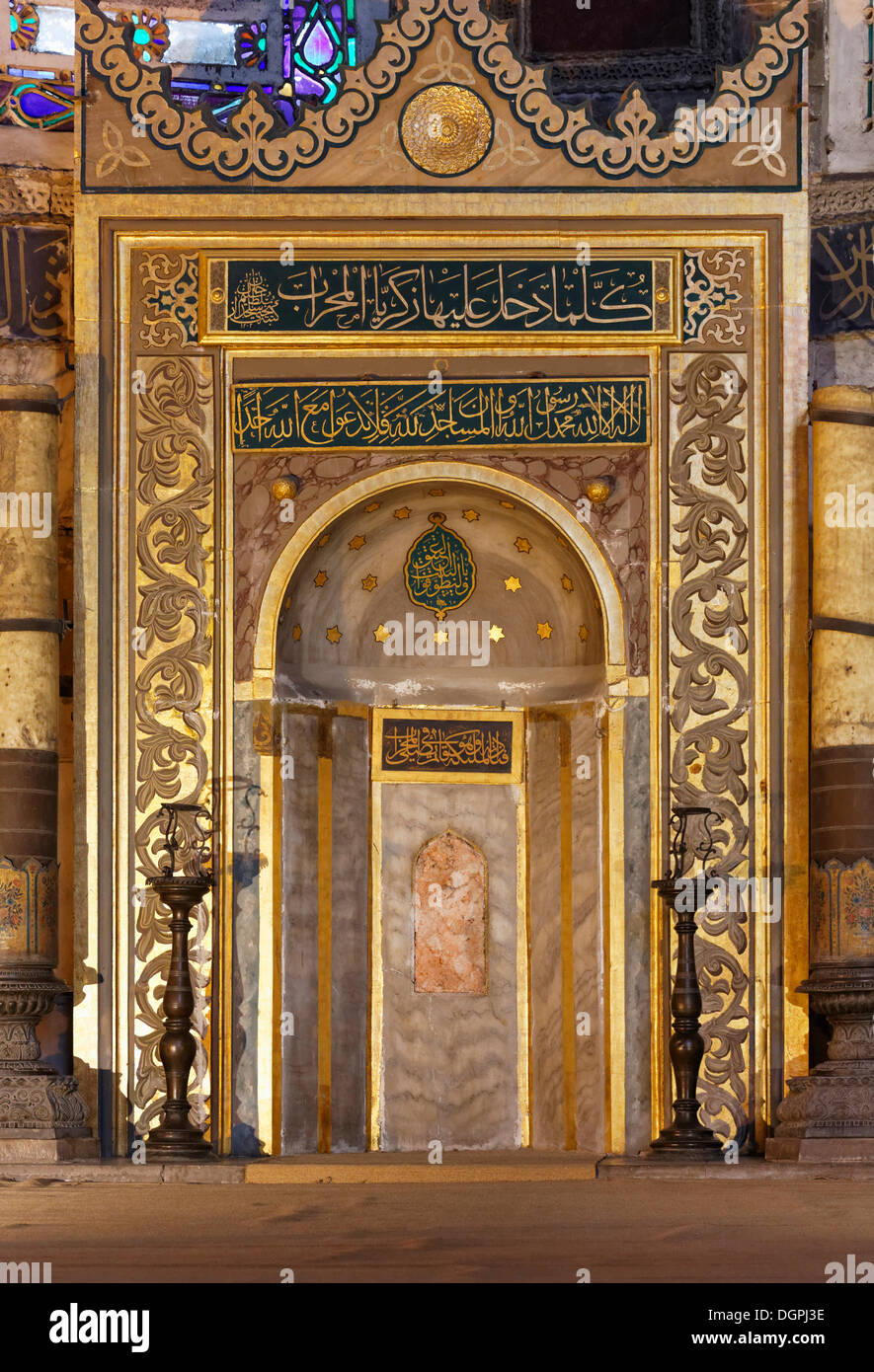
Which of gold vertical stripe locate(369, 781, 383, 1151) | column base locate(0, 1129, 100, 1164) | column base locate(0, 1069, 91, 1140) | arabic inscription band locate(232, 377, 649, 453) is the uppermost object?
arabic inscription band locate(232, 377, 649, 453)

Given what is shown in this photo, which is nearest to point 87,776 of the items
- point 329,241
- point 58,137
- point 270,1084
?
point 270,1084

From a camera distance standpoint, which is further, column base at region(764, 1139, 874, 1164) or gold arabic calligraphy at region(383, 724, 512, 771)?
gold arabic calligraphy at region(383, 724, 512, 771)

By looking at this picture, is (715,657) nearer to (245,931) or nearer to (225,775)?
(225,775)

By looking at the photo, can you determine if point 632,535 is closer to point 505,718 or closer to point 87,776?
point 505,718

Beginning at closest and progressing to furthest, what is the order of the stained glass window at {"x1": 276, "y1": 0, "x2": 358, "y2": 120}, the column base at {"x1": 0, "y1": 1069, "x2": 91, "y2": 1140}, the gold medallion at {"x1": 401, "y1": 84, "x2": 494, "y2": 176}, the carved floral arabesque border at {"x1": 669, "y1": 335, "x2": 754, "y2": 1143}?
the column base at {"x1": 0, "y1": 1069, "x2": 91, "y2": 1140}, the carved floral arabesque border at {"x1": 669, "y1": 335, "x2": 754, "y2": 1143}, the gold medallion at {"x1": 401, "y1": 84, "x2": 494, "y2": 176}, the stained glass window at {"x1": 276, "y1": 0, "x2": 358, "y2": 120}

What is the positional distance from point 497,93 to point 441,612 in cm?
233

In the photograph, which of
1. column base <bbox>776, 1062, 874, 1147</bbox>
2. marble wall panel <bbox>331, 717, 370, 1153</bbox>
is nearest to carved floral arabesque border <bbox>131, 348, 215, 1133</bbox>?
marble wall panel <bbox>331, 717, 370, 1153</bbox>

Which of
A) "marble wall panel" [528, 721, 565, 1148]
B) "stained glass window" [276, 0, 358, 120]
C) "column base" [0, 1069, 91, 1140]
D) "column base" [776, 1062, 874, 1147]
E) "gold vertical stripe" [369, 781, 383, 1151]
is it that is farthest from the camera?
"stained glass window" [276, 0, 358, 120]

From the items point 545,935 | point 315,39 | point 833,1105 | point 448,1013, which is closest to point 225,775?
point 448,1013

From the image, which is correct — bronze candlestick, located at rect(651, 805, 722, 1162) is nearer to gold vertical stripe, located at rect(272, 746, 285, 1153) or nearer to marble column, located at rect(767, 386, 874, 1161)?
marble column, located at rect(767, 386, 874, 1161)

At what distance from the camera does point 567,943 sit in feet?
35.2

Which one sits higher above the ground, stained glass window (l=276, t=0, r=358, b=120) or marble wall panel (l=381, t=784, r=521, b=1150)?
stained glass window (l=276, t=0, r=358, b=120)

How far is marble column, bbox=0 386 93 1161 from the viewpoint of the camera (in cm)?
992

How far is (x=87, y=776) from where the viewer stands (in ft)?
34.2
